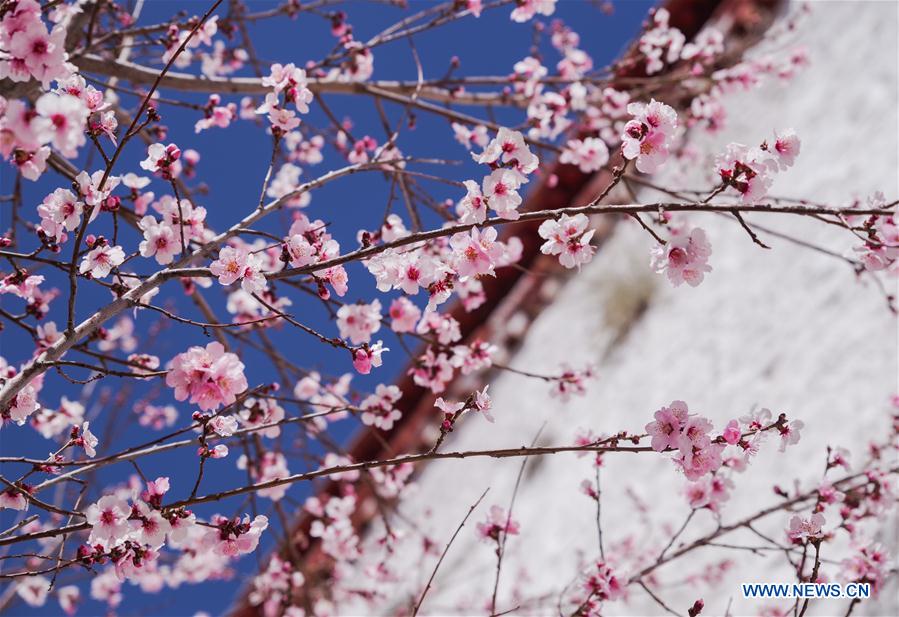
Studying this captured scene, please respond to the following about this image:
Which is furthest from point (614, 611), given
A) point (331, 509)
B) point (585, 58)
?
point (585, 58)

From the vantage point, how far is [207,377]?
1.59 meters

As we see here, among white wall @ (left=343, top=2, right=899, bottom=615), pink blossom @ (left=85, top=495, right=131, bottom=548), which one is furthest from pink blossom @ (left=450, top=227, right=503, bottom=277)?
white wall @ (left=343, top=2, right=899, bottom=615)

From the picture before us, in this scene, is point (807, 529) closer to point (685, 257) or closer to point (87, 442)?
point (685, 257)

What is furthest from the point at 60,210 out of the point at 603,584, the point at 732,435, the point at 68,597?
the point at 68,597

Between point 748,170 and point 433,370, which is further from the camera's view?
point 433,370

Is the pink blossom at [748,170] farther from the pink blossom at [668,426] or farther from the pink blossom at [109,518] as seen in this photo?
the pink blossom at [109,518]

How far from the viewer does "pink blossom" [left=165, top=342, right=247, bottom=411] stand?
158 centimetres

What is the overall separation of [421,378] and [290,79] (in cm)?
106

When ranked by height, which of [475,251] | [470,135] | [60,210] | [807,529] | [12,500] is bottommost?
[807,529]

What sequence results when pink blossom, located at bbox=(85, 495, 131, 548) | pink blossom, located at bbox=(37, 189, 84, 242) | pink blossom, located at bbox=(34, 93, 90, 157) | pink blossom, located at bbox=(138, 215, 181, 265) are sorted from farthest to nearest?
pink blossom, located at bbox=(138, 215, 181, 265) → pink blossom, located at bbox=(37, 189, 84, 242) → pink blossom, located at bbox=(85, 495, 131, 548) → pink blossom, located at bbox=(34, 93, 90, 157)

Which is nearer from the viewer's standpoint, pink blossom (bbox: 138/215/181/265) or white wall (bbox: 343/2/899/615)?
pink blossom (bbox: 138/215/181/265)

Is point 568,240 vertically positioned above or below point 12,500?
above

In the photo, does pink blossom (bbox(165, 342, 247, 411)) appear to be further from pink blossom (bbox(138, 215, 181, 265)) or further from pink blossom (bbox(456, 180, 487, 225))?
pink blossom (bbox(456, 180, 487, 225))

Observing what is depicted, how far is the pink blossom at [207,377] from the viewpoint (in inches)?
62.2
